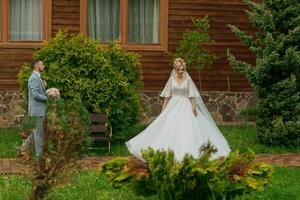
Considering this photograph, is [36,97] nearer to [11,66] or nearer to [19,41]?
[11,66]

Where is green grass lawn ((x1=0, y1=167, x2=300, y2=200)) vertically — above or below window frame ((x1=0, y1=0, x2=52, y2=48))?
below

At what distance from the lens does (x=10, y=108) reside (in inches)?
744

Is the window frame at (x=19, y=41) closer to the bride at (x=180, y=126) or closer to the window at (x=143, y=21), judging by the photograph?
the window at (x=143, y=21)

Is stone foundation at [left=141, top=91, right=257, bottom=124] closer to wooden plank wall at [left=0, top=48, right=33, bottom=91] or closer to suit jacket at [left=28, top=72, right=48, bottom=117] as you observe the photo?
wooden plank wall at [left=0, top=48, right=33, bottom=91]

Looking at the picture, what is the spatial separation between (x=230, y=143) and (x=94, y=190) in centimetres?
600

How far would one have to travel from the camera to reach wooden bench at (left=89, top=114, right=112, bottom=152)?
1486 centimetres

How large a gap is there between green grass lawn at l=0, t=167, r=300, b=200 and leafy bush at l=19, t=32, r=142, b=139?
3503 millimetres

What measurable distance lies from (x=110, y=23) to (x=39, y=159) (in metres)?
12.1

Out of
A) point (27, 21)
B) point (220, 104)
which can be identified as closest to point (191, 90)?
point (220, 104)

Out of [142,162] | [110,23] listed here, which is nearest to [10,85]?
[110,23]

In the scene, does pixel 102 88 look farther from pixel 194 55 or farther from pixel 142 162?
pixel 142 162

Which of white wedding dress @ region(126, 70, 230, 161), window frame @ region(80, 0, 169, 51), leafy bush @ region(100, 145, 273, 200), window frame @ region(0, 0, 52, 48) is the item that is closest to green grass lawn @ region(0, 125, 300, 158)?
white wedding dress @ region(126, 70, 230, 161)

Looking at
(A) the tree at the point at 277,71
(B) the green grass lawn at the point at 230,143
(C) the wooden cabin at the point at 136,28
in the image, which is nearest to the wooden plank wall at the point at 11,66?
(C) the wooden cabin at the point at 136,28

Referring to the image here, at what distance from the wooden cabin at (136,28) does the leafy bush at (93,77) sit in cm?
322
